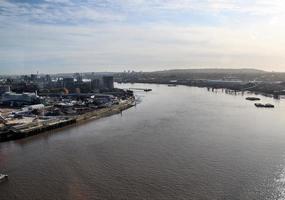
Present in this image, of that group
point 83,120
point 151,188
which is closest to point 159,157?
point 151,188

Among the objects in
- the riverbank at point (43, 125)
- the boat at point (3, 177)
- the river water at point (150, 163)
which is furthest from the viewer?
the riverbank at point (43, 125)

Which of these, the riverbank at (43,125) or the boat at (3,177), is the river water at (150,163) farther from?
the riverbank at (43,125)

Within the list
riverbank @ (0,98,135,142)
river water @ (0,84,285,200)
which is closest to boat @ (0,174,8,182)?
river water @ (0,84,285,200)

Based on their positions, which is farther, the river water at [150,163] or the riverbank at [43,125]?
the riverbank at [43,125]

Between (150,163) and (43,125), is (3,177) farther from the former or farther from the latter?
(43,125)

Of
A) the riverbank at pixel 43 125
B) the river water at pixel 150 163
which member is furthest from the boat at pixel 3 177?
the riverbank at pixel 43 125

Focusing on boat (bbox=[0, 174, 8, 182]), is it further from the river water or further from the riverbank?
the riverbank

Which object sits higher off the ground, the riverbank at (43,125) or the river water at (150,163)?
the riverbank at (43,125)

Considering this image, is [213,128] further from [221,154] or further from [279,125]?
[221,154]

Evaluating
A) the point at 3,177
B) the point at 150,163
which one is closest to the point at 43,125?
the point at 3,177
